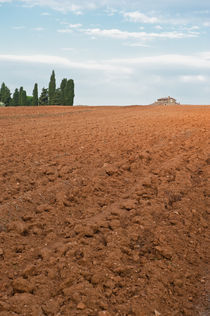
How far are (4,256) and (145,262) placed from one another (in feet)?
5.16

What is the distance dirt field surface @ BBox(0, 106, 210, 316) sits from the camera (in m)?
3.50

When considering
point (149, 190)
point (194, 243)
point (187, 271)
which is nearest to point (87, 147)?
point (149, 190)

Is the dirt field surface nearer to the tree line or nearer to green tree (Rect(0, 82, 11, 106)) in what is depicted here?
the tree line

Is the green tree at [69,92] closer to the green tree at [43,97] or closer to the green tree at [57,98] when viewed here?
the green tree at [57,98]

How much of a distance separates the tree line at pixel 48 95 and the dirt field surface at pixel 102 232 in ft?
142

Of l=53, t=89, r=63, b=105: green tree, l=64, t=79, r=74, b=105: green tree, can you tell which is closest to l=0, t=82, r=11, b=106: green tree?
l=53, t=89, r=63, b=105: green tree

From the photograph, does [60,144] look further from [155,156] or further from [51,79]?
[51,79]

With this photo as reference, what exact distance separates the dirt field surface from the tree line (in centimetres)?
4333

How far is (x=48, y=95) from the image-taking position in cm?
5388

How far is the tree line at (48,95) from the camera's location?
168ft

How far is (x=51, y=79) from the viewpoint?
52.8m

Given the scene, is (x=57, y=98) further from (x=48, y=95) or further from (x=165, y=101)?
(x=165, y=101)

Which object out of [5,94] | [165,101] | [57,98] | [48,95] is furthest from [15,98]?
[165,101]

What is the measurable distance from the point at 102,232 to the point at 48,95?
167 ft
